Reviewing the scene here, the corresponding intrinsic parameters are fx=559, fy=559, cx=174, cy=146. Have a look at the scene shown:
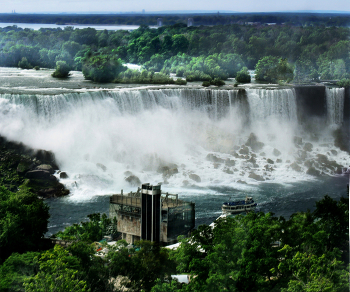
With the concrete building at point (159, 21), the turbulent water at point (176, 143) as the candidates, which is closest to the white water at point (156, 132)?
the turbulent water at point (176, 143)

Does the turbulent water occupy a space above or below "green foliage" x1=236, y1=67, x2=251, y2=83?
below

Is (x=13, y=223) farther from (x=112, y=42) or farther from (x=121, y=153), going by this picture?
(x=112, y=42)

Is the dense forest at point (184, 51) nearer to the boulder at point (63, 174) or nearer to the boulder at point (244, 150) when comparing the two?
→ the boulder at point (244, 150)

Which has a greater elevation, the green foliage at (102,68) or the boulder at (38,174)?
the green foliage at (102,68)

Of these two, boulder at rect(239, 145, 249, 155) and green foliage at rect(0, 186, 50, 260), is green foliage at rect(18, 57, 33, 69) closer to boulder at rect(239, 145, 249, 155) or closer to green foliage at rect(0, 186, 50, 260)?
green foliage at rect(0, 186, 50, 260)

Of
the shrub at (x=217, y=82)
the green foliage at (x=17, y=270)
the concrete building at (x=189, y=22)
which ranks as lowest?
the green foliage at (x=17, y=270)

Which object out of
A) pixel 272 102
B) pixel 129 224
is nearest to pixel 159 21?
pixel 129 224

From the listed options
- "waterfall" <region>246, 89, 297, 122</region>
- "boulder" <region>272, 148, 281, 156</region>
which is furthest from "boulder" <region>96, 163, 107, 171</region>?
"waterfall" <region>246, 89, 297, 122</region>
